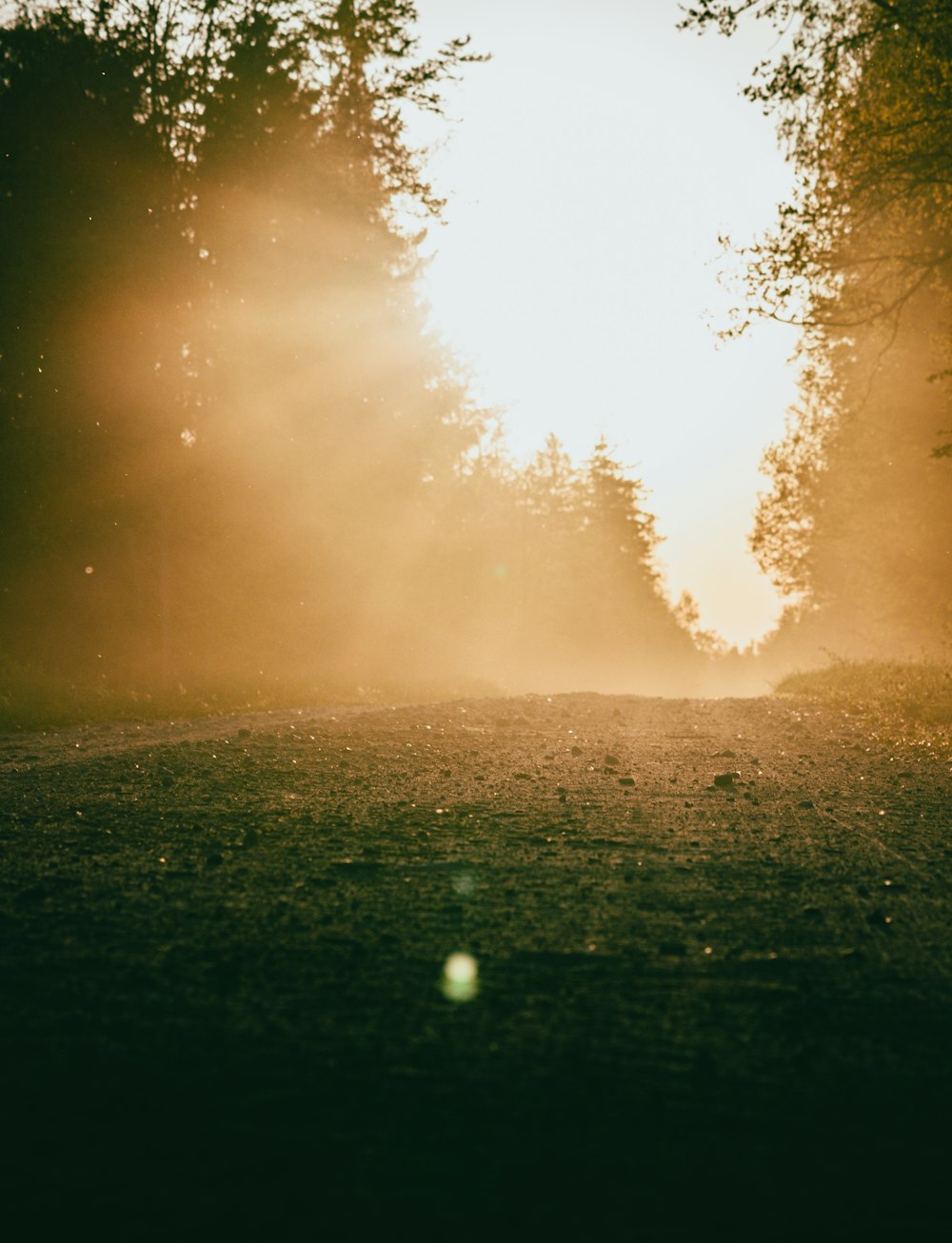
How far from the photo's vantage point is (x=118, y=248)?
58.3 feet

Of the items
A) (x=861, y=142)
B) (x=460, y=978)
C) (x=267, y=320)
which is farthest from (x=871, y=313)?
(x=460, y=978)

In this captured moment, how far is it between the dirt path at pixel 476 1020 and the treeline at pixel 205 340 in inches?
509

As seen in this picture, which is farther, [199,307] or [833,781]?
[199,307]

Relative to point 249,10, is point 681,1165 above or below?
below

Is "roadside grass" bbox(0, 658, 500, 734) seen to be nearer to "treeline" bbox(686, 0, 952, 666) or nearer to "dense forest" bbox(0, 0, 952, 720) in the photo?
"dense forest" bbox(0, 0, 952, 720)

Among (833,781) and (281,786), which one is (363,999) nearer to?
(281,786)

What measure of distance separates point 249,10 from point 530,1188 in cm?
2162

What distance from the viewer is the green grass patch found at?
43.2ft

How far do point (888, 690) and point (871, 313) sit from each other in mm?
7425

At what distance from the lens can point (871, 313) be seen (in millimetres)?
17438

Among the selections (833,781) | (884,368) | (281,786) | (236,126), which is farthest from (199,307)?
(884,368)

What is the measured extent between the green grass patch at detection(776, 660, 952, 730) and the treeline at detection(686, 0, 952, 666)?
3949 mm

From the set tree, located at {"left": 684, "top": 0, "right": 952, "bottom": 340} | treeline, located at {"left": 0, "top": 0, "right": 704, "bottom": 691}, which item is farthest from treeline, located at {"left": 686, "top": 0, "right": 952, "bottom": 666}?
treeline, located at {"left": 0, "top": 0, "right": 704, "bottom": 691}

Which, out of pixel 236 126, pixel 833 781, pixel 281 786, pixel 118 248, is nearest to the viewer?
pixel 281 786
